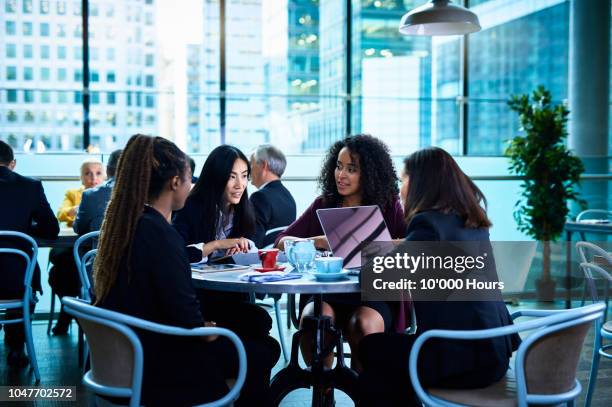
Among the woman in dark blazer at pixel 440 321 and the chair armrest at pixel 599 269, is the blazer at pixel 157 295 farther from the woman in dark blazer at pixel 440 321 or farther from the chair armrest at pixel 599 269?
the chair armrest at pixel 599 269

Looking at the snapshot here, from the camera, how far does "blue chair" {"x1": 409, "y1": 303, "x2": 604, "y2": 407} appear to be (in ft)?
6.31

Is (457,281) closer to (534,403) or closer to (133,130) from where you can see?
(534,403)

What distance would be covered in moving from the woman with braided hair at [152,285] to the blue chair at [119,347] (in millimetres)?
52

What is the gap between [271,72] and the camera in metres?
6.83

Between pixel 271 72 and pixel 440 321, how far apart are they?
5009 millimetres

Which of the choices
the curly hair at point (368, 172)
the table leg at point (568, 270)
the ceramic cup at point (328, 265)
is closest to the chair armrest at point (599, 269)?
the curly hair at point (368, 172)

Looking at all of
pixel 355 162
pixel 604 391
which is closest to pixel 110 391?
pixel 355 162

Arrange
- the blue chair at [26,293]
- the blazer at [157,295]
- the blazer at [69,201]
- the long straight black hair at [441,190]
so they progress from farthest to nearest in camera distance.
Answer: the blazer at [69,201]
the blue chair at [26,293]
the long straight black hair at [441,190]
the blazer at [157,295]

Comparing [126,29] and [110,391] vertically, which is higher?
[126,29]

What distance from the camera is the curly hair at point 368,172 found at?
131 inches

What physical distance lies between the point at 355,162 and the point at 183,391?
1581 millimetres

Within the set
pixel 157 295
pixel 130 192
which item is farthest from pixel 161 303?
pixel 130 192

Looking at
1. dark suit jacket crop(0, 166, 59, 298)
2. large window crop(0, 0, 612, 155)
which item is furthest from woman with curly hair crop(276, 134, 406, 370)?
large window crop(0, 0, 612, 155)

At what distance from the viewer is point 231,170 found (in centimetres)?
328
